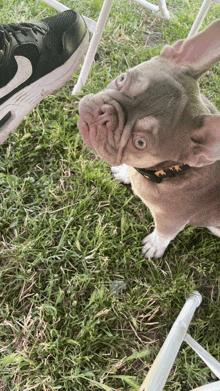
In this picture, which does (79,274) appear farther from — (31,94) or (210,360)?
(31,94)

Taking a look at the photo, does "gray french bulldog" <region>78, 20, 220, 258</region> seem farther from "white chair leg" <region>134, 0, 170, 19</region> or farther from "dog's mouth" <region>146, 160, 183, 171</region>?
"white chair leg" <region>134, 0, 170, 19</region>

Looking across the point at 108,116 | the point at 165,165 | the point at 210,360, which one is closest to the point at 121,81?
the point at 108,116

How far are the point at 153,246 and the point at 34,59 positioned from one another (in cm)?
189

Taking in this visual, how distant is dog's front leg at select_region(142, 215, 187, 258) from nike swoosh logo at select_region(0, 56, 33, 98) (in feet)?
5.14

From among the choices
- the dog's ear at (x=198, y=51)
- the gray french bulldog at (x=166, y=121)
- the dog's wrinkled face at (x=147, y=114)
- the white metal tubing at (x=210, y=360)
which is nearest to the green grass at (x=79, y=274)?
the white metal tubing at (x=210, y=360)

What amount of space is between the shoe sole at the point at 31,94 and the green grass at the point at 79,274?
241 mm

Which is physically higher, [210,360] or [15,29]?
[15,29]

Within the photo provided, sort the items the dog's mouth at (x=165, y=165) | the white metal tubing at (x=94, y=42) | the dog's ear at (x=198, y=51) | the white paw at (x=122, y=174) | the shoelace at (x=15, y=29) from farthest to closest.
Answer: the white paw at (x=122, y=174) → the white metal tubing at (x=94, y=42) → the shoelace at (x=15, y=29) → the dog's mouth at (x=165, y=165) → the dog's ear at (x=198, y=51)

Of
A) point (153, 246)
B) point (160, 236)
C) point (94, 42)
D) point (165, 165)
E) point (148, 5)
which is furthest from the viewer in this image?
point (148, 5)

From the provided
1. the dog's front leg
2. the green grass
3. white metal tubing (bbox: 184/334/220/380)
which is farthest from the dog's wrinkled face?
white metal tubing (bbox: 184/334/220/380)

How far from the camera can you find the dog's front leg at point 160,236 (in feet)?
8.21

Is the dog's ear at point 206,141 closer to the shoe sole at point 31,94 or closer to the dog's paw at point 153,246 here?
the dog's paw at point 153,246

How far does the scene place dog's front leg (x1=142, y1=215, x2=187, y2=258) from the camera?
98.5 inches

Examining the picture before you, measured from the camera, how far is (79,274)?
2.71 metres
